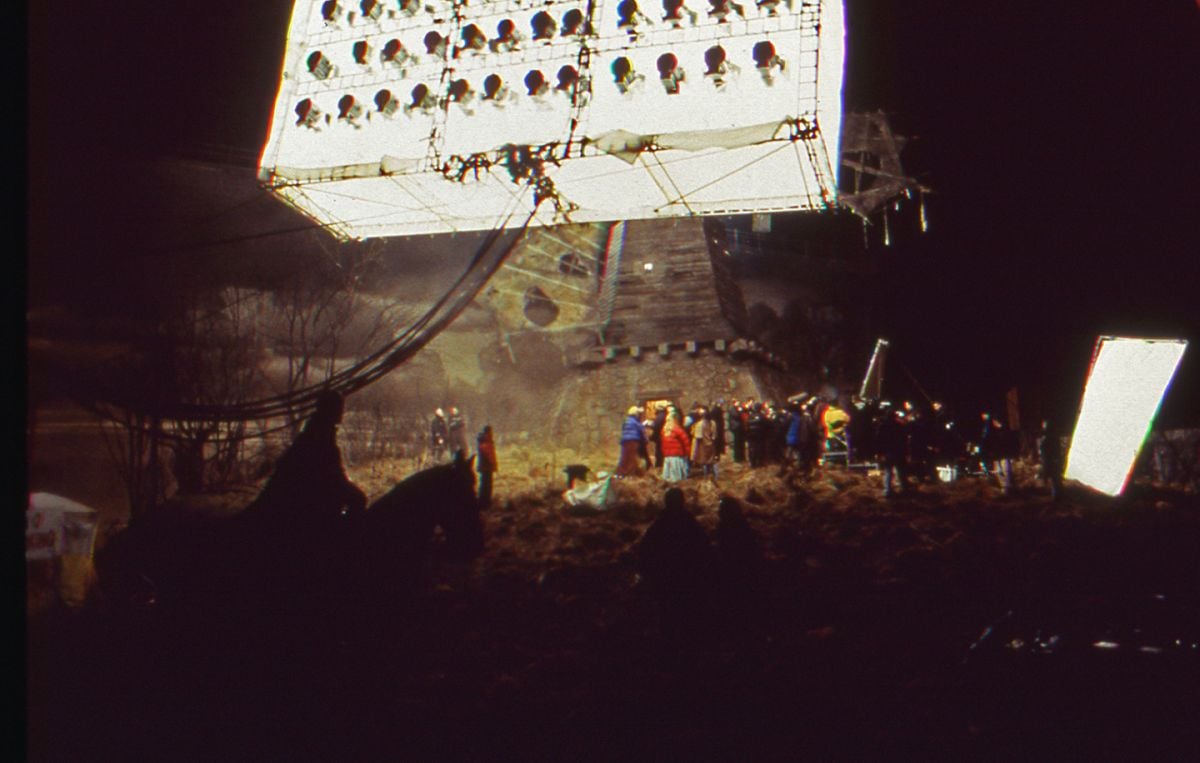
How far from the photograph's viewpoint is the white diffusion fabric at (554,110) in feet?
20.6

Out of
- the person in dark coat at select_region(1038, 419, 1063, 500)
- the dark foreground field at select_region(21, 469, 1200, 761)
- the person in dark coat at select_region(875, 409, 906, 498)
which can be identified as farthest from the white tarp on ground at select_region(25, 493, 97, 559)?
the person in dark coat at select_region(1038, 419, 1063, 500)

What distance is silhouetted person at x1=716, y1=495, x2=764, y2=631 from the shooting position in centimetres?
461

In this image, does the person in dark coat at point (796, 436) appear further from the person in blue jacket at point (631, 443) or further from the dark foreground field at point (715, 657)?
the person in blue jacket at point (631, 443)

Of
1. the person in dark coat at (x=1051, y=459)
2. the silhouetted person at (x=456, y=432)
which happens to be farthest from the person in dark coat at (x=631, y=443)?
the person in dark coat at (x=1051, y=459)

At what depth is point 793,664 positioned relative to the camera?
4.32 meters

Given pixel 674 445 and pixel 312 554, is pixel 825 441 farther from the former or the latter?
pixel 312 554

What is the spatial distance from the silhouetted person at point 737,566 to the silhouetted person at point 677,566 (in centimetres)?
10

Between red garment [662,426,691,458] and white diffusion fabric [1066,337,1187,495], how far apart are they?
3229 millimetres

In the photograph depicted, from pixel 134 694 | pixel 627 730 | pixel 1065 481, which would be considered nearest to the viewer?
pixel 627 730

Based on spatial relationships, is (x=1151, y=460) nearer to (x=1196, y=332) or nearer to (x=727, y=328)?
(x=1196, y=332)

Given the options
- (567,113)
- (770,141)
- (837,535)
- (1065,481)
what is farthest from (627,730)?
(567,113)

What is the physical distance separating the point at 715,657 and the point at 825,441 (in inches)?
141

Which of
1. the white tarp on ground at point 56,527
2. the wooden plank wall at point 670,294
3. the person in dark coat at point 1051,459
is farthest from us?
the wooden plank wall at point 670,294

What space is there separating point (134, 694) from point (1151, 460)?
7.84 metres
